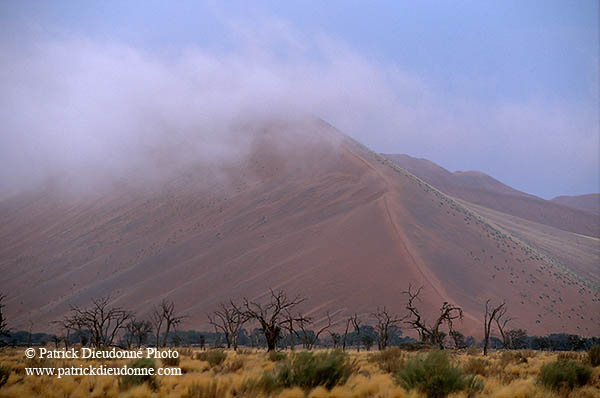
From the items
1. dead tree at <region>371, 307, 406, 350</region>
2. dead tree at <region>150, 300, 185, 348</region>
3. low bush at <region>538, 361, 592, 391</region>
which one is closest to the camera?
low bush at <region>538, 361, 592, 391</region>

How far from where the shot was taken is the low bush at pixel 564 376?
9078 mm

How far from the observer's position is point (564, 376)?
30.0ft

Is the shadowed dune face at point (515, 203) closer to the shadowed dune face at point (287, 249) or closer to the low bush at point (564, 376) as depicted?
the shadowed dune face at point (287, 249)

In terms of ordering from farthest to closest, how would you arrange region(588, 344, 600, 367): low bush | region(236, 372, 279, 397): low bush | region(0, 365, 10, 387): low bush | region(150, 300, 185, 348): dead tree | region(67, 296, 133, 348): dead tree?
region(150, 300, 185, 348): dead tree < region(67, 296, 133, 348): dead tree < region(588, 344, 600, 367): low bush < region(0, 365, 10, 387): low bush < region(236, 372, 279, 397): low bush

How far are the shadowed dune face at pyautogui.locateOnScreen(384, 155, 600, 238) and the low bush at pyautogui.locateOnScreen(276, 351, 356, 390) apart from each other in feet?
461

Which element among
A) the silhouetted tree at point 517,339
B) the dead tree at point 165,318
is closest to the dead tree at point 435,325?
the silhouetted tree at point 517,339

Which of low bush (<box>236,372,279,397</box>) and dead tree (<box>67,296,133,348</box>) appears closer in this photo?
low bush (<box>236,372,279,397</box>)

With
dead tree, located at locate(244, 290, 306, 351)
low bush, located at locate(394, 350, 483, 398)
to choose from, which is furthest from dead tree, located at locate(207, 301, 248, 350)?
low bush, located at locate(394, 350, 483, 398)

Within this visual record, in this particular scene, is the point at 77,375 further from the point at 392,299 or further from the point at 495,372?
the point at 392,299

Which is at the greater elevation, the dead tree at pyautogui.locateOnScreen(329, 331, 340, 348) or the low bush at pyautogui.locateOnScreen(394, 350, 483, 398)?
the low bush at pyautogui.locateOnScreen(394, 350, 483, 398)

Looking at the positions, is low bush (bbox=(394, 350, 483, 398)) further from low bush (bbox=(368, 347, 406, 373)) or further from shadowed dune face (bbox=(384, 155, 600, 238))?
shadowed dune face (bbox=(384, 155, 600, 238))

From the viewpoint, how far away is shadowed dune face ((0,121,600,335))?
48.7 metres

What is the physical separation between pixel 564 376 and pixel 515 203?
154620 millimetres

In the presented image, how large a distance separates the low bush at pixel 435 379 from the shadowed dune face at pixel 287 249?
35123 mm
